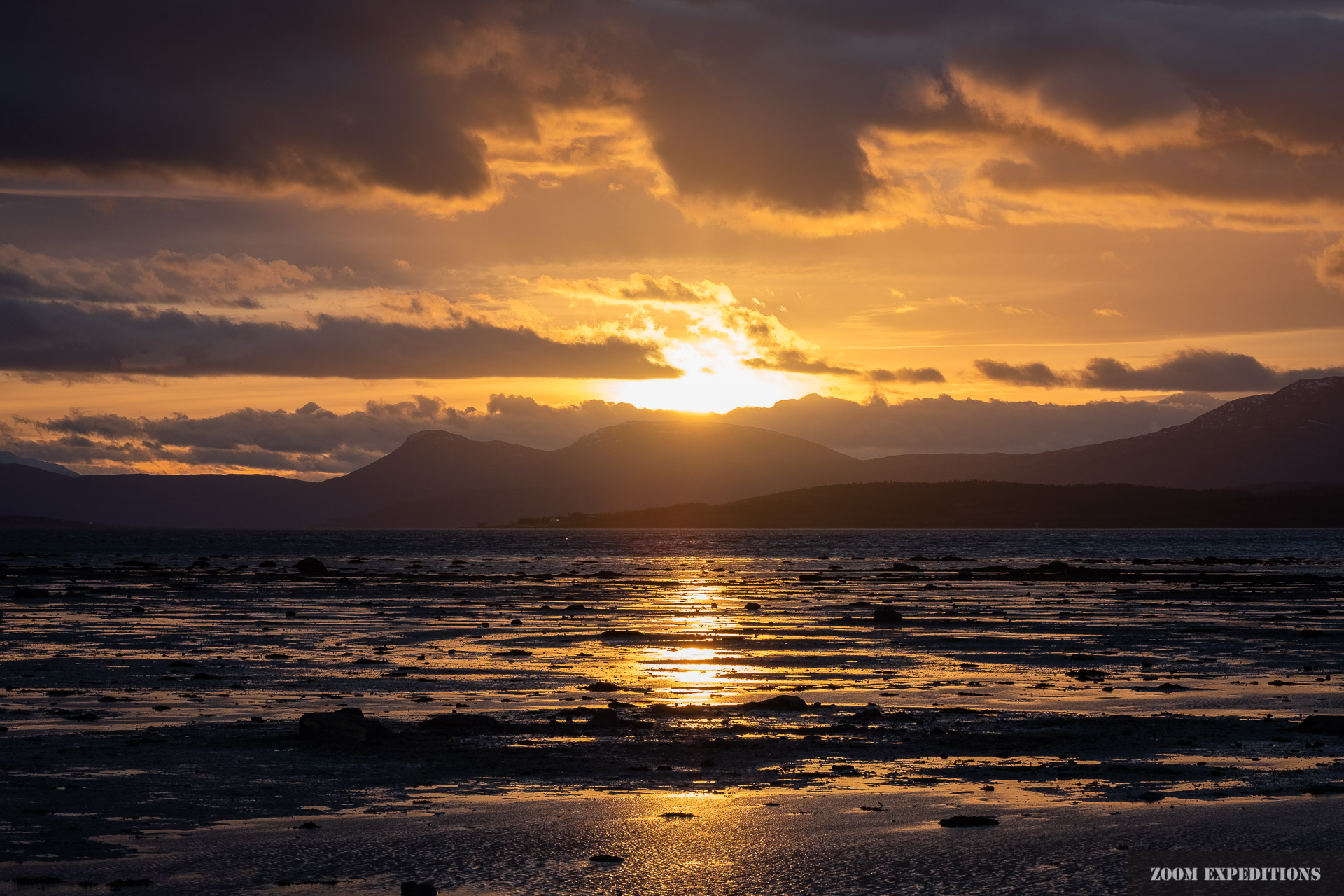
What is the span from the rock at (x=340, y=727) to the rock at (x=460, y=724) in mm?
916

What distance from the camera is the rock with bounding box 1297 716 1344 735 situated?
68.7 ft

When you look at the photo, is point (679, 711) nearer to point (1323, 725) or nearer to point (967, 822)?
point (967, 822)

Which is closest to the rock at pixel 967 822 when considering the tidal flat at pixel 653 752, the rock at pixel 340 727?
the tidal flat at pixel 653 752

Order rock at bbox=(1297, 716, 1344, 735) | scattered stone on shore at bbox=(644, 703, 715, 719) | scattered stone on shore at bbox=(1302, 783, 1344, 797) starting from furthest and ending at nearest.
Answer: scattered stone on shore at bbox=(644, 703, 715, 719) < rock at bbox=(1297, 716, 1344, 735) < scattered stone on shore at bbox=(1302, 783, 1344, 797)

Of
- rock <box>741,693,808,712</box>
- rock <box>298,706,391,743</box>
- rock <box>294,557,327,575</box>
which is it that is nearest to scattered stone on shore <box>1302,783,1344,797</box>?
rock <box>741,693,808,712</box>

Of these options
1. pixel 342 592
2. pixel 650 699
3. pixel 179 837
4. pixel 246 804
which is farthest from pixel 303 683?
pixel 342 592

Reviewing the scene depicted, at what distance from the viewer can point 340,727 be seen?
64.3 feet

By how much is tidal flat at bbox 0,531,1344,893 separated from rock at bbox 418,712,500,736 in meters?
0.07

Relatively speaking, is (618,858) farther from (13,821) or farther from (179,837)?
(13,821)

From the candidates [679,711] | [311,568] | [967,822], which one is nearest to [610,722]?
[679,711]

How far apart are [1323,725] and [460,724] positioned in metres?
14.9

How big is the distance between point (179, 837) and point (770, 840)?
6.55 metres

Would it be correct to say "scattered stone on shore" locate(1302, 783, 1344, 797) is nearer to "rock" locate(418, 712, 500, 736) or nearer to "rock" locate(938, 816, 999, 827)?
"rock" locate(938, 816, 999, 827)

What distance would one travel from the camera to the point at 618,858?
12836 millimetres
